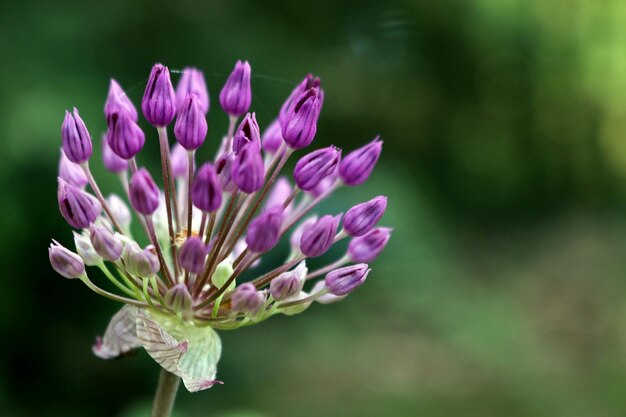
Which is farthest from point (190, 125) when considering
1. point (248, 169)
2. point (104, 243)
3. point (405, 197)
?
point (405, 197)

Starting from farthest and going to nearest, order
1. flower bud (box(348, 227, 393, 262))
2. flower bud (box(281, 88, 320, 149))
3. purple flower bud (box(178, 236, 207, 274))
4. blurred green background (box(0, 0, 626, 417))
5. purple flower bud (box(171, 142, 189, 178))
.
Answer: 1. blurred green background (box(0, 0, 626, 417))
2. purple flower bud (box(171, 142, 189, 178))
3. flower bud (box(348, 227, 393, 262))
4. flower bud (box(281, 88, 320, 149))
5. purple flower bud (box(178, 236, 207, 274))

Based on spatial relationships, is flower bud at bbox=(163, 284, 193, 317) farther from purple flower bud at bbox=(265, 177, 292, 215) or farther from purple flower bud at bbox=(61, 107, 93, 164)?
purple flower bud at bbox=(265, 177, 292, 215)

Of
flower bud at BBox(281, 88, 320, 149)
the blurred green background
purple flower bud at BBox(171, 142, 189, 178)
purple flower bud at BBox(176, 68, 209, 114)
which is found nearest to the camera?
flower bud at BBox(281, 88, 320, 149)

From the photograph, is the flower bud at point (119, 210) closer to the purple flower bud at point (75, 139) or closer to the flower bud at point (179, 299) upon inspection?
the purple flower bud at point (75, 139)

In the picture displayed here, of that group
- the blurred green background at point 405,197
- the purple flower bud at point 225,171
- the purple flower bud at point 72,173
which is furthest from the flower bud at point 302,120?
the blurred green background at point 405,197

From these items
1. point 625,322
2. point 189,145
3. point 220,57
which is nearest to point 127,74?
point 220,57

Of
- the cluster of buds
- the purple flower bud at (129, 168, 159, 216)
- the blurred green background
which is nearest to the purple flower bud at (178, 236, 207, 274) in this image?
the cluster of buds

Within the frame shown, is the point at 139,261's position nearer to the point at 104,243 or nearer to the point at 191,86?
the point at 104,243
